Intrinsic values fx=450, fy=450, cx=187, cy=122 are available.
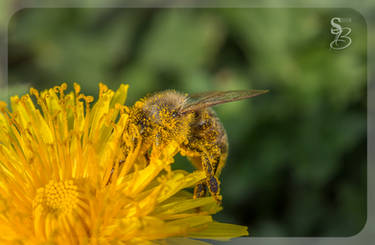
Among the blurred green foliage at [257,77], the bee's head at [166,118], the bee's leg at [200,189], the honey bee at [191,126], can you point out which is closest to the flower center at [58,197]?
the honey bee at [191,126]

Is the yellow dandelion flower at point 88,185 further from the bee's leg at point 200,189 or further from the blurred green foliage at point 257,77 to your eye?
the blurred green foliage at point 257,77

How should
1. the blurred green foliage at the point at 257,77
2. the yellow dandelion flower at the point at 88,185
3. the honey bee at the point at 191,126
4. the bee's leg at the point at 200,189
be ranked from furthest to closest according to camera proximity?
1. the blurred green foliage at the point at 257,77
2. the bee's leg at the point at 200,189
3. the honey bee at the point at 191,126
4. the yellow dandelion flower at the point at 88,185

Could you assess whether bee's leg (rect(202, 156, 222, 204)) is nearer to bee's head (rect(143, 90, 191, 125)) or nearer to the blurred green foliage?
bee's head (rect(143, 90, 191, 125))

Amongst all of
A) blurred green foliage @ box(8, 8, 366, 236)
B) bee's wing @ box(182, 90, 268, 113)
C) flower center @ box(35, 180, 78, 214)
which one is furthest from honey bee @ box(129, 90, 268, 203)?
blurred green foliage @ box(8, 8, 366, 236)

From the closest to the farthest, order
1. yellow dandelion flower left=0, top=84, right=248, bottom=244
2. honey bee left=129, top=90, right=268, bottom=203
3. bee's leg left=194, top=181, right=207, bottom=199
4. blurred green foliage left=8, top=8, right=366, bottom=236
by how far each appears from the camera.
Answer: yellow dandelion flower left=0, top=84, right=248, bottom=244 < honey bee left=129, top=90, right=268, bottom=203 < bee's leg left=194, top=181, right=207, bottom=199 < blurred green foliage left=8, top=8, right=366, bottom=236

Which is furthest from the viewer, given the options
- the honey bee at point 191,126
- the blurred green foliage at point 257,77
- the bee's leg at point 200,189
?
the blurred green foliage at point 257,77

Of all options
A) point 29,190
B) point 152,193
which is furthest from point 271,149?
point 29,190
